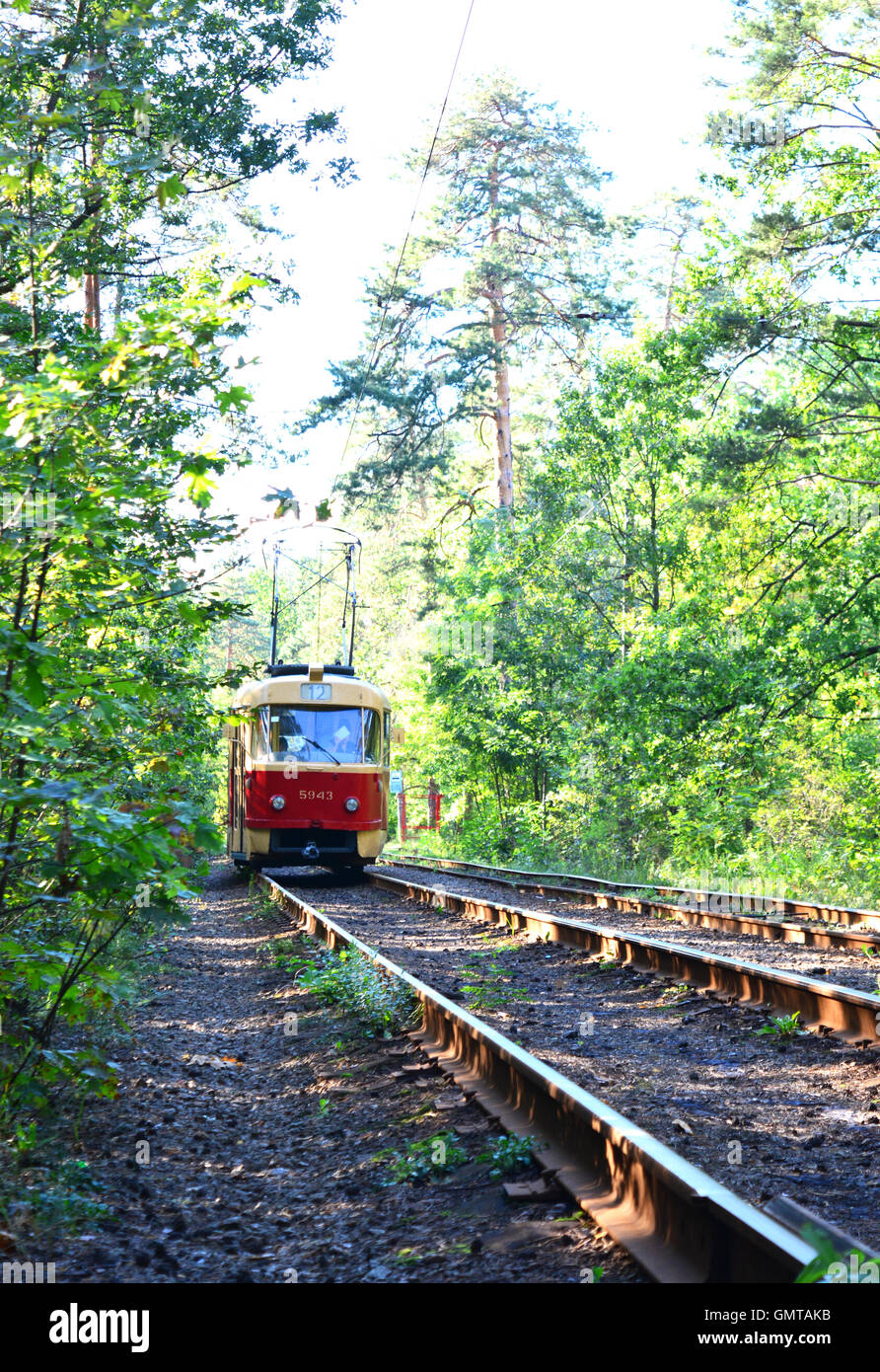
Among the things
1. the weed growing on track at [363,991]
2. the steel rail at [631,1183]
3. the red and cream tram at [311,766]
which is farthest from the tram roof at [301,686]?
the steel rail at [631,1183]

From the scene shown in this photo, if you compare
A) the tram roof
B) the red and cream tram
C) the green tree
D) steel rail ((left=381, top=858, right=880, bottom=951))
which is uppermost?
the green tree

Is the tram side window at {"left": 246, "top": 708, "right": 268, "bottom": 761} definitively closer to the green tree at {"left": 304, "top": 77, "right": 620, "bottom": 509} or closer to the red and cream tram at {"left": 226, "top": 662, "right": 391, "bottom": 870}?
the red and cream tram at {"left": 226, "top": 662, "right": 391, "bottom": 870}

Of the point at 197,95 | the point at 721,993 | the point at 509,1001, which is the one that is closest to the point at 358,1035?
the point at 509,1001

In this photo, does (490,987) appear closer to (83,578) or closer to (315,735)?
(83,578)

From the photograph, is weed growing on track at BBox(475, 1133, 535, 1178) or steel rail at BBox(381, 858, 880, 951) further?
steel rail at BBox(381, 858, 880, 951)

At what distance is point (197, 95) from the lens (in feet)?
48.6

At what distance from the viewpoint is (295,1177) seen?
490 cm

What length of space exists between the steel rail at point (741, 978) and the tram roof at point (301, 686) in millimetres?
6692

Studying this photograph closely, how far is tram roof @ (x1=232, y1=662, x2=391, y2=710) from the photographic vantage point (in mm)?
18203

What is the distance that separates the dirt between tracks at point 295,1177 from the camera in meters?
3.69

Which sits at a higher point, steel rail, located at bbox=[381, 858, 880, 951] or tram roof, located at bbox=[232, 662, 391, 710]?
tram roof, located at bbox=[232, 662, 391, 710]

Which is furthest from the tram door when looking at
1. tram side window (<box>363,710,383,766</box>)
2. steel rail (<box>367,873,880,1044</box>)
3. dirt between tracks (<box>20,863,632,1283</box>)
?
dirt between tracks (<box>20,863,632,1283</box>)

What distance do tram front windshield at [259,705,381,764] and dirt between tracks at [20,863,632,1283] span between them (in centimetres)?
998
